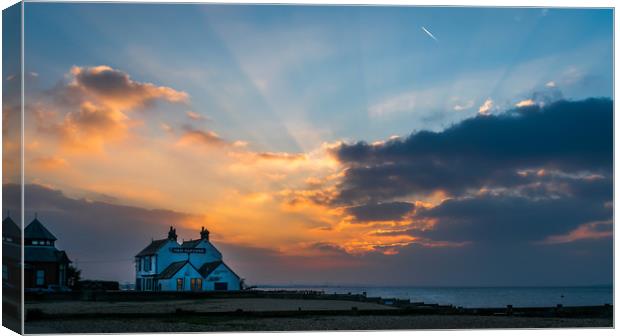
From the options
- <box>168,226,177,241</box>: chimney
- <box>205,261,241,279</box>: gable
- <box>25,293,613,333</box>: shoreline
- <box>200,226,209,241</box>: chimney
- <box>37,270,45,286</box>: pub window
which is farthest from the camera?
<box>205,261,241,279</box>: gable

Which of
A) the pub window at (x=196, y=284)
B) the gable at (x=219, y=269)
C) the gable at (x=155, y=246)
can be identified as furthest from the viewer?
the pub window at (x=196, y=284)

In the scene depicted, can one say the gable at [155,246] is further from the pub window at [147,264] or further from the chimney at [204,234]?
the chimney at [204,234]

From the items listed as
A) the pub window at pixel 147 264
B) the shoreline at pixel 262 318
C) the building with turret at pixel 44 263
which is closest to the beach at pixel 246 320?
the shoreline at pixel 262 318

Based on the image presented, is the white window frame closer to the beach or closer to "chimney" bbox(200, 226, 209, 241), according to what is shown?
the beach

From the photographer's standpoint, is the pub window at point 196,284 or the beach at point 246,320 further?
the pub window at point 196,284

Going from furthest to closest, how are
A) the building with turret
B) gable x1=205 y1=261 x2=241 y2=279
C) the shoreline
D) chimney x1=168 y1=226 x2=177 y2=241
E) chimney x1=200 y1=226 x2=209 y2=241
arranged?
gable x1=205 y1=261 x2=241 y2=279 → chimney x1=168 y1=226 x2=177 y2=241 → chimney x1=200 y1=226 x2=209 y2=241 → the building with turret → the shoreline

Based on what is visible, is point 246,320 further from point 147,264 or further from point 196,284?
point 147,264

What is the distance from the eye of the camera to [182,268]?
3159 centimetres

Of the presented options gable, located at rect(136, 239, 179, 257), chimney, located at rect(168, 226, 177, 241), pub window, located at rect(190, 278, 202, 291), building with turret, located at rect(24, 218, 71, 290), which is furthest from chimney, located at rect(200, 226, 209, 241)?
pub window, located at rect(190, 278, 202, 291)

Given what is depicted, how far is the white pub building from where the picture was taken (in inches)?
1041

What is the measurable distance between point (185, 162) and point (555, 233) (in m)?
8.89

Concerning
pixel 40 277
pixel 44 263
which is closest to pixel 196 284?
pixel 40 277

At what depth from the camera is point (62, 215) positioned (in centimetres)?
2150

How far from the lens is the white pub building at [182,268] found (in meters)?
26.4
